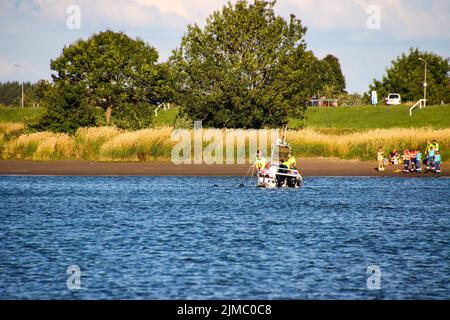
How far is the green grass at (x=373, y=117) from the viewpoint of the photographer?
88562mm

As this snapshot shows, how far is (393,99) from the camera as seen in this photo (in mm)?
105562

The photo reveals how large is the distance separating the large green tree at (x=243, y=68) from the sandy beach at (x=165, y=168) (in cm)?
1272

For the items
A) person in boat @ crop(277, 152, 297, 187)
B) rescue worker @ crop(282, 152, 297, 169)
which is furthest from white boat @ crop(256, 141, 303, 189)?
rescue worker @ crop(282, 152, 297, 169)

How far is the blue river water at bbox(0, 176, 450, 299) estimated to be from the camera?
64.3 feet

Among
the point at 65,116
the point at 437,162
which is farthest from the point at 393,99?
the point at 437,162

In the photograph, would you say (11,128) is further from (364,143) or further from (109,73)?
(109,73)

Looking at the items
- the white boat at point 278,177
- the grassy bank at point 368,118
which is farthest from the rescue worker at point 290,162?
the grassy bank at point 368,118

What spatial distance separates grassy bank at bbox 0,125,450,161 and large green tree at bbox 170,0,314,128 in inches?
351

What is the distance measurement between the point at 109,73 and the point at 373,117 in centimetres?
3000

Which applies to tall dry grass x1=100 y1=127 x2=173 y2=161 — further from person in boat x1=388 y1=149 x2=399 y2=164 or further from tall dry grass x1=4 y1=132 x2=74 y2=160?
person in boat x1=388 y1=149 x2=399 y2=164

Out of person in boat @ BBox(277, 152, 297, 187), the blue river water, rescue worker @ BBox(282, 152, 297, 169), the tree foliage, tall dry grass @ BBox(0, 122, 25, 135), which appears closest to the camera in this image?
the blue river water
